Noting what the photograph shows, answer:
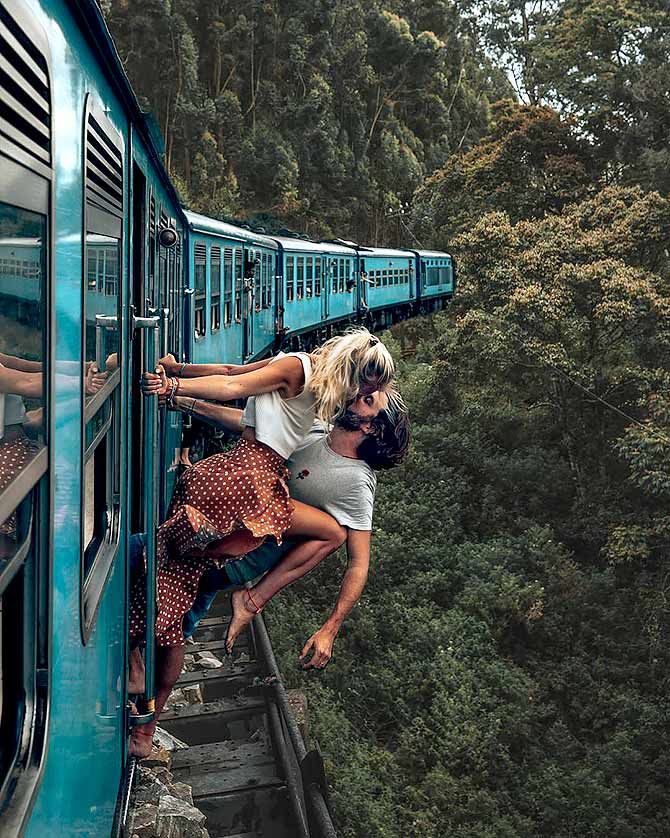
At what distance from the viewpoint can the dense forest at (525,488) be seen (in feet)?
40.3

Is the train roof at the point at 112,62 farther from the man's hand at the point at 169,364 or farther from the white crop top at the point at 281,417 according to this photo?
the white crop top at the point at 281,417

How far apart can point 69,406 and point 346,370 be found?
A: 1399 millimetres

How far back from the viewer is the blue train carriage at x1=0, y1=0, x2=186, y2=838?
1251 mm

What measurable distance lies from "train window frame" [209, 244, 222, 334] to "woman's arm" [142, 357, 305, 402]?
→ 4493 millimetres

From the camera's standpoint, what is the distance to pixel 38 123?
4.41ft

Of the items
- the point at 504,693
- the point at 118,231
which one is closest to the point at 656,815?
the point at 504,693

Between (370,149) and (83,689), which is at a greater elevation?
(370,149)

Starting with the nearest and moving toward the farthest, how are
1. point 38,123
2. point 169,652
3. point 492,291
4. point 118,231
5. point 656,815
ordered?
point 38,123 → point 118,231 → point 169,652 → point 656,815 → point 492,291

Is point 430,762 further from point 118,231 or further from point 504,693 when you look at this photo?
point 118,231

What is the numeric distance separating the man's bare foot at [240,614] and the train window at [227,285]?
17.2 feet

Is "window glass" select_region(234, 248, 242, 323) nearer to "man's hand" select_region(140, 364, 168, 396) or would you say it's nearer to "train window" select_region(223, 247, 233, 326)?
"train window" select_region(223, 247, 233, 326)

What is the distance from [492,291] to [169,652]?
44.9ft

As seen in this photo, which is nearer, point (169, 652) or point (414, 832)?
point (169, 652)

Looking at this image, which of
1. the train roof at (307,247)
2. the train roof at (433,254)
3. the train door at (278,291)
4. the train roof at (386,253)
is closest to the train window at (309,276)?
the train roof at (307,247)
